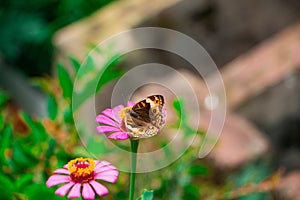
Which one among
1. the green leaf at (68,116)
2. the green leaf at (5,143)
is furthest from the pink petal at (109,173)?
the green leaf at (68,116)

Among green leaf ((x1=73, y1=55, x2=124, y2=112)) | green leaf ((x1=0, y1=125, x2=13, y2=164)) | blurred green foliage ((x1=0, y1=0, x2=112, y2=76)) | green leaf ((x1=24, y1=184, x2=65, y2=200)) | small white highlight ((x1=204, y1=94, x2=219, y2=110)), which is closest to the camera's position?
green leaf ((x1=24, y1=184, x2=65, y2=200))

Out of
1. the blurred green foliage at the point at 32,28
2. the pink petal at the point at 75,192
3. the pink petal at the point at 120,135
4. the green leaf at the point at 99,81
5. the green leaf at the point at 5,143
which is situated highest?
the blurred green foliage at the point at 32,28

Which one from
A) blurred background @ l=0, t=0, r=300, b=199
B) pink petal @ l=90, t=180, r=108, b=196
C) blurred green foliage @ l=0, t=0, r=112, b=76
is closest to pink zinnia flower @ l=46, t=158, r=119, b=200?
pink petal @ l=90, t=180, r=108, b=196

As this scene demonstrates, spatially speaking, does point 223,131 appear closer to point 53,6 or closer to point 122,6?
point 122,6

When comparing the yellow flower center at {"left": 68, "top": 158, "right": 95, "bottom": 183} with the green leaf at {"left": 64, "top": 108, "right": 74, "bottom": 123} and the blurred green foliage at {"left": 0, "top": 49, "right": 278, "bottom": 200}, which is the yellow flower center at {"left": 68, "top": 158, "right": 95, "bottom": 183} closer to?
the blurred green foliage at {"left": 0, "top": 49, "right": 278, "bottom": 200}

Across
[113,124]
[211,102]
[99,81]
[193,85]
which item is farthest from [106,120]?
[193,85]

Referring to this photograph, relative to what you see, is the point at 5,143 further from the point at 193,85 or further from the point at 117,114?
the point at 193,85

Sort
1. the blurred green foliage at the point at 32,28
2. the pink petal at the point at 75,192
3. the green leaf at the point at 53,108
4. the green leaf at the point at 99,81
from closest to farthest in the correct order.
Answer: the pink petal at the point at 75,192, the green leaf at the point at 99,81, the green leaf at the point at 53,108, the blurred green foliage at the point at 32,28

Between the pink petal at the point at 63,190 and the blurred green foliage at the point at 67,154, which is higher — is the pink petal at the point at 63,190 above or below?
below

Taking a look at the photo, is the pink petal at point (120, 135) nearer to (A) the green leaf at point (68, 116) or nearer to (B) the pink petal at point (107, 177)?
(B) the pink petal at point (107, 177)
